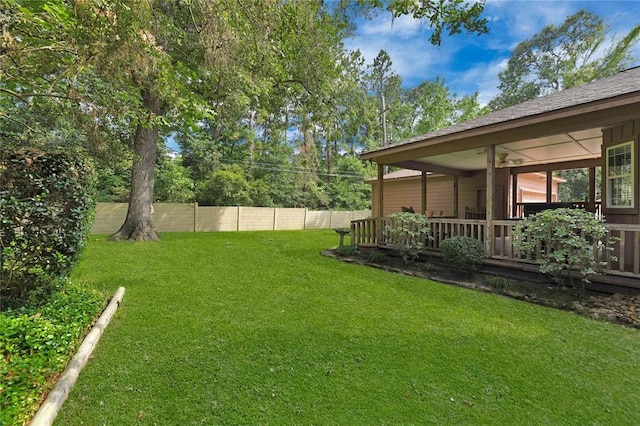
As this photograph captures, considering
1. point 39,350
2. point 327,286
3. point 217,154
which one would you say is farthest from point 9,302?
point 217,154

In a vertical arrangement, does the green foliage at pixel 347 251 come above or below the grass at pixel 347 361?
above

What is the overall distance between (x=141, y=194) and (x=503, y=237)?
34.8 feet

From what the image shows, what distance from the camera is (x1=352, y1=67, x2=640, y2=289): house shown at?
15.0 feet

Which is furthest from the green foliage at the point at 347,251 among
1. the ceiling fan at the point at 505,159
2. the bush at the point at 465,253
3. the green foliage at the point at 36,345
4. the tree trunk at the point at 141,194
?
the tree trunk at the point at 141,194

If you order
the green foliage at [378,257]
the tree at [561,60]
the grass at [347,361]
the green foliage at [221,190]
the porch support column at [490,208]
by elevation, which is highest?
the tree at [561,60]

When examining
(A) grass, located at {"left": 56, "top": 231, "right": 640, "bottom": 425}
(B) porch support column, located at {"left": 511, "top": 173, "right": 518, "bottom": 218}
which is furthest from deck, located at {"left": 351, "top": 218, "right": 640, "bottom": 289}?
(B) porch support column, located at {"left": 511, "top": 173, "right": 518, "bottom": 218}

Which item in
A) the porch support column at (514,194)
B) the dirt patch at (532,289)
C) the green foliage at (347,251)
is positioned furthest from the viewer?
the porch support column at (514,194)

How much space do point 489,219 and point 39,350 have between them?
6837 mm

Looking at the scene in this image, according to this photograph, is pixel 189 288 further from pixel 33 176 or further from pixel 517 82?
pixel 517 82

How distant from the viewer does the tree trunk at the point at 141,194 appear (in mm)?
9945

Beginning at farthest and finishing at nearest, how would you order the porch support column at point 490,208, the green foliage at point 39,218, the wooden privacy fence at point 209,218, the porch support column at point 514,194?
the wooden privacy fence at point 209,218 < the porch support column at point 514,194 < the porch support column at point 490,208 < the green foliage at point 39,218

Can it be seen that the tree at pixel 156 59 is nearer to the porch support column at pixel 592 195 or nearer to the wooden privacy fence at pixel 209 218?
the wooden privacy fence at pixel 209 218

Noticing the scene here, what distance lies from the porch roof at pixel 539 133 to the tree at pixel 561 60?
56.2ft

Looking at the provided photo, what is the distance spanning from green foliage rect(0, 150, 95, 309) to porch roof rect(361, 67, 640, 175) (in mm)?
6472
